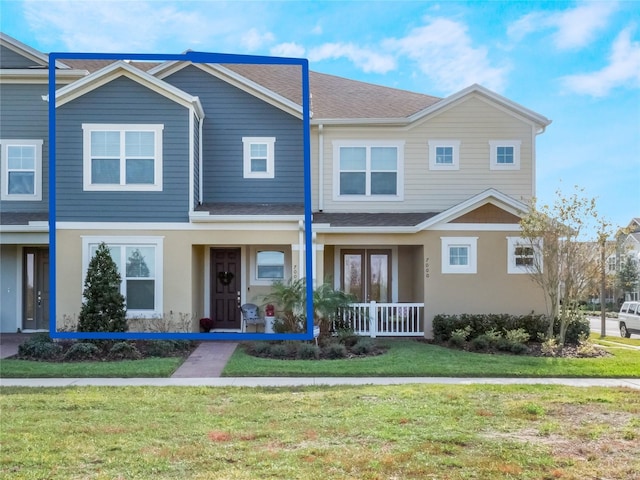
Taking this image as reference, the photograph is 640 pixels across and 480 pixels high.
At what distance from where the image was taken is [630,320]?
66.2 feet

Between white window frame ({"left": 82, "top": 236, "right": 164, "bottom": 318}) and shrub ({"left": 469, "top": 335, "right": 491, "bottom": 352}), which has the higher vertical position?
white window frame ({"left": 82, "top": 236, "right": 164, "bottom": 318})

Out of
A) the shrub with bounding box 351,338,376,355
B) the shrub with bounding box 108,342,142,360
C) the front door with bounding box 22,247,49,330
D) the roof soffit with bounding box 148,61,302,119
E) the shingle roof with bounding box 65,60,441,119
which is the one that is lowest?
the shrub with bounding box 351,338,376,355

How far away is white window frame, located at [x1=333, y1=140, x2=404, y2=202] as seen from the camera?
14375mm

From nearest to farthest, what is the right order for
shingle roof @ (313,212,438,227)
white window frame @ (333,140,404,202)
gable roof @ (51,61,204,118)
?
gable roof @ (51,61,204,118), shingle roof @ (313,212,438,227), white window frame @ (333,140,404,202)

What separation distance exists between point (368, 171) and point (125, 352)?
7851 millimetres

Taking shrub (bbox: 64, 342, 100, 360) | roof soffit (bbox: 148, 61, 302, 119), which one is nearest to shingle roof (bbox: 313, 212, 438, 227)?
shrub (bbox: 64, 342, 100, 360)

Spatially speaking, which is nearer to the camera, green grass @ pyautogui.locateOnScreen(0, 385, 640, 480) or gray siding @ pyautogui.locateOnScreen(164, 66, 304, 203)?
gray siding @ pyautogui.locateOnScreen(164, 66, 304, 203)

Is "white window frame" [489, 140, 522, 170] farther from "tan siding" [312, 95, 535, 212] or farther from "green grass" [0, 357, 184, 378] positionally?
"green grass" [0, 357, 184, 378]

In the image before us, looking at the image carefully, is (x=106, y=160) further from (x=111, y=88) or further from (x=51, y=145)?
(x=51, y=145)

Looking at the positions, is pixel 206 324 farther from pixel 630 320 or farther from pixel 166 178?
pixel 630 320

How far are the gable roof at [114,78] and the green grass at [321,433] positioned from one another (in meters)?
3.04

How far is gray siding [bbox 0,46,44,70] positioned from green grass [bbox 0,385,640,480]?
3.23 metres

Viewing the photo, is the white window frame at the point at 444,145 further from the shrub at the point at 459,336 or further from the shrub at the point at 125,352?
the shrub at the point at 125,352

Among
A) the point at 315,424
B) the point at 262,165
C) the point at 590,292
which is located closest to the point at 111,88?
the point at 262,165
